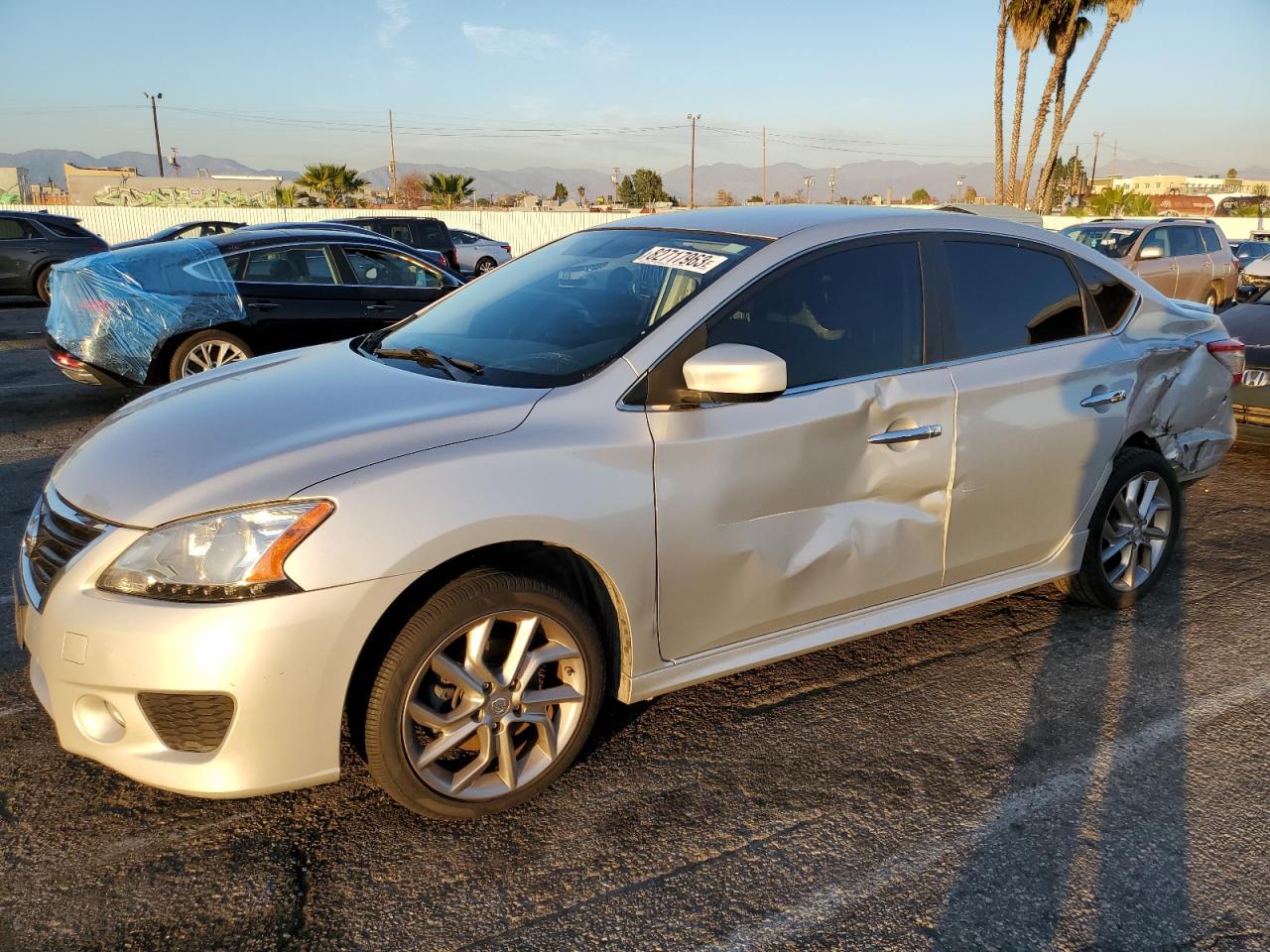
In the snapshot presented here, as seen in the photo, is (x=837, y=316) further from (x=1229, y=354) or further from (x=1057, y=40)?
(x=1057, y=40)

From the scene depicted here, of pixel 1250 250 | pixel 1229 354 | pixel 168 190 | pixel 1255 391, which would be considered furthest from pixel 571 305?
pixel 168 190

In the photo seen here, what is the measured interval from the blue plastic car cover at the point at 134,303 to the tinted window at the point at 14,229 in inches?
380

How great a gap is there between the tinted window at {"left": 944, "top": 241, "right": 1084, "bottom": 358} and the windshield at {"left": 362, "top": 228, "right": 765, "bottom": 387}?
84 centimetres

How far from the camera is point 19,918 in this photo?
2309 millimetres

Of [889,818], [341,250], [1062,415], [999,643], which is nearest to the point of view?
[889,818]

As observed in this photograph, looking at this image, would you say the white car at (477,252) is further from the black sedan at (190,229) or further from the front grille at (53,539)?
the front grille at (53,539)

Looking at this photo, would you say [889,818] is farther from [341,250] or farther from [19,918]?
[341,250]

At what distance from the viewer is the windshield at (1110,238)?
1363 centimetres

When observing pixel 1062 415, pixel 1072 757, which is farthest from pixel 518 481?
pixel 1062 415

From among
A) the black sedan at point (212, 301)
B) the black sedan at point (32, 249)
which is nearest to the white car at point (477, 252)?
the black sedan at point (32, 249)

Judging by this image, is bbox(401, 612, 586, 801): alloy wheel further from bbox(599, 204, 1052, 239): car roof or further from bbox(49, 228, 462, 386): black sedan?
bbox(49, 228, 462, 386): black sedan

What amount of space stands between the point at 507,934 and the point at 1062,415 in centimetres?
269

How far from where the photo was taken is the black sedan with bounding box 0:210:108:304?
1571cm

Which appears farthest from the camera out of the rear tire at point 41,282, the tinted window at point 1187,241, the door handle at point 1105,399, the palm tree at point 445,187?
the palm tree at point 445,187
